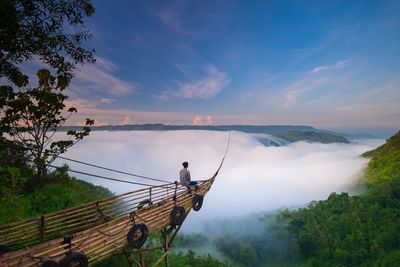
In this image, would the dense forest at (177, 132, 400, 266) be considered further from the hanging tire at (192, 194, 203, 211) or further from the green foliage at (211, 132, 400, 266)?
the hanging tire at (192, 194, 203, 211)

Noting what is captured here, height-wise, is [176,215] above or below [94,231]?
below

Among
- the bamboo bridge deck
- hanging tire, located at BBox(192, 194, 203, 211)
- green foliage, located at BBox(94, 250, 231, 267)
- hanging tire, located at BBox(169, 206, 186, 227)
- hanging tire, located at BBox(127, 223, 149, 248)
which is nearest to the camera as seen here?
the bamboo bridge deck

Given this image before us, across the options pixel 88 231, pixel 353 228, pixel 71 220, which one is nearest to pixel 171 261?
pixel 71 220

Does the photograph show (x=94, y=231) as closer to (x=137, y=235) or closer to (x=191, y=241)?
(x=137, y=235)

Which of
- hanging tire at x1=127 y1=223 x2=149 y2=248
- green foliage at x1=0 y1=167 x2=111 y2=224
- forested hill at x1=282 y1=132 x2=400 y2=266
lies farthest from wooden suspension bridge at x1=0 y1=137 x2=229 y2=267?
forested hill at x1=282 y1=132 x2=400 y2=266

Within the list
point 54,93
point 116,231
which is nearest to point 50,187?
point 54,93

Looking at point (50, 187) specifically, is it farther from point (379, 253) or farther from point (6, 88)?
point (379, 253)

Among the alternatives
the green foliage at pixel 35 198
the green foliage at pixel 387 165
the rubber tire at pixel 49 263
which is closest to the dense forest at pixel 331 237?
the green foliage at pixel 387 165
